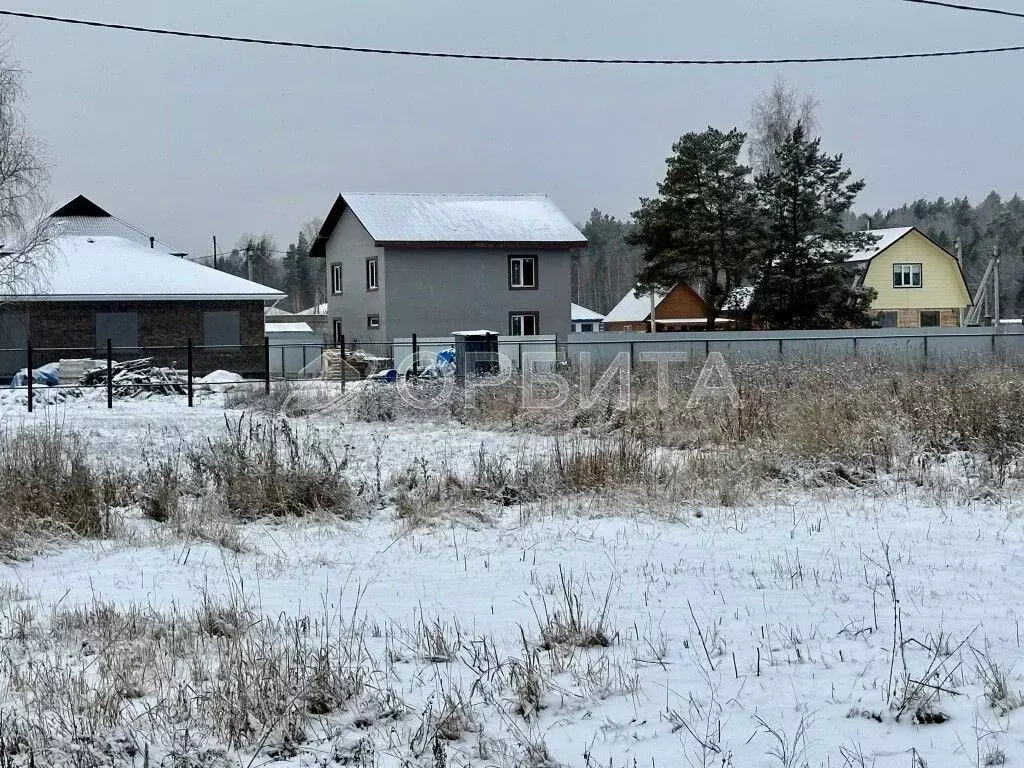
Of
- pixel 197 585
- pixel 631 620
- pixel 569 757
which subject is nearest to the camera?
pixel 569 757

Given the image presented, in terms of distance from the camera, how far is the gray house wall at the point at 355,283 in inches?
1555

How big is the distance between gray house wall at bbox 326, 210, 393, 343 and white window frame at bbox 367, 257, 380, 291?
19 cm

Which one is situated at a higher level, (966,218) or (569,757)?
(966,218)

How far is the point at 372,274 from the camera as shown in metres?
40.6

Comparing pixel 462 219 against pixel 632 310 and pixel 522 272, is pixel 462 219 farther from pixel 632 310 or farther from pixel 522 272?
pixel 632 310

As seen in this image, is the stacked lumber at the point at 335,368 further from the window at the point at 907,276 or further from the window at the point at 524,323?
the window at the point at 907,276

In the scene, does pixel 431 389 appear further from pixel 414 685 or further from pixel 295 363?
pixel 295 363

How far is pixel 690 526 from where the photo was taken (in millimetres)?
8234

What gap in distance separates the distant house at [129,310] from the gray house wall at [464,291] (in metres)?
5.93

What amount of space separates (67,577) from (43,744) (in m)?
3.28

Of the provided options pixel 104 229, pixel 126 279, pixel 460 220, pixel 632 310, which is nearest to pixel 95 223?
pixel 104 229

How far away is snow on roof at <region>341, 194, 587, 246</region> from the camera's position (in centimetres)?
3969

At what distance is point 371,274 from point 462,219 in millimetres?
4480

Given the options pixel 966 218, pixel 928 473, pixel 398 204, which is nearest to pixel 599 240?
pixel 966 218
